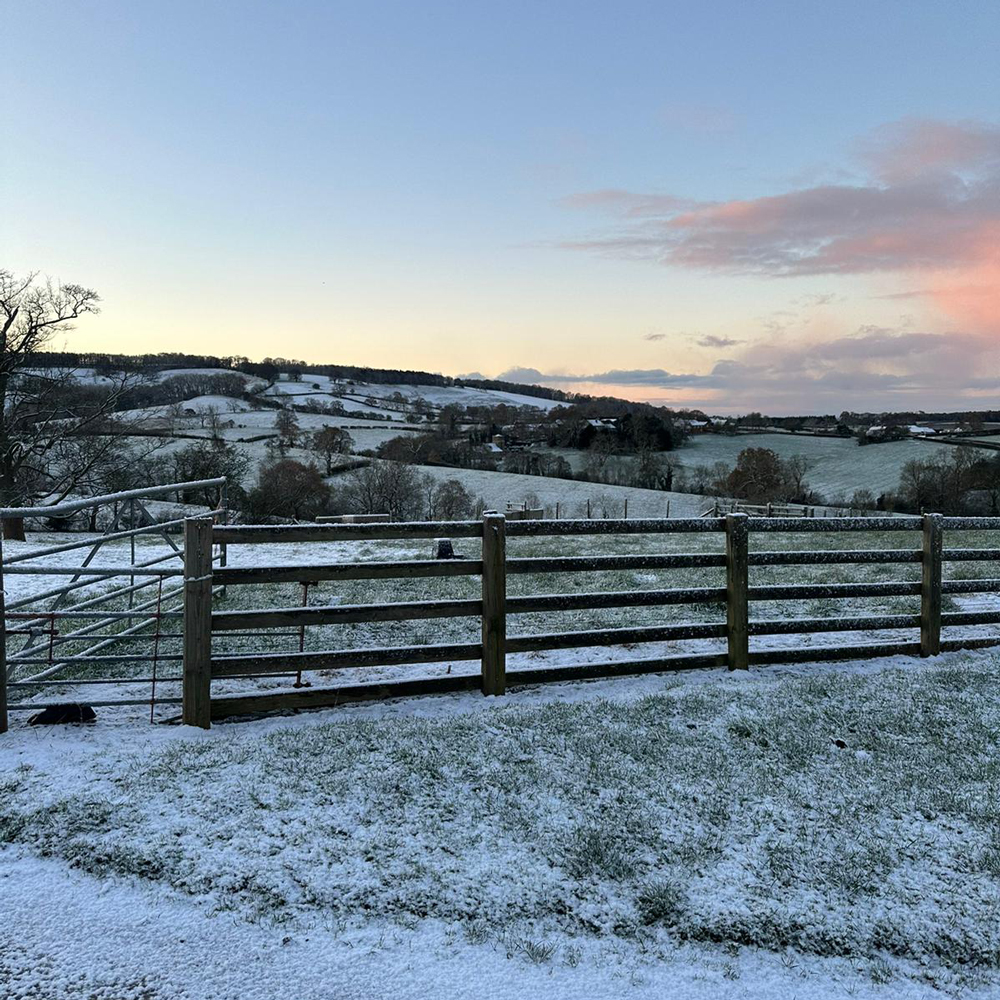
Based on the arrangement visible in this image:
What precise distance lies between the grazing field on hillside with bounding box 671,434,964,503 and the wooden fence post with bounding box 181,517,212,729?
58.1m

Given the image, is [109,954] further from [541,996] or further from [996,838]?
[996,838]

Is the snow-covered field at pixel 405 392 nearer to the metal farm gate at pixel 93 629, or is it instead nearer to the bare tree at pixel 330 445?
the bare tree at pixel 330 445

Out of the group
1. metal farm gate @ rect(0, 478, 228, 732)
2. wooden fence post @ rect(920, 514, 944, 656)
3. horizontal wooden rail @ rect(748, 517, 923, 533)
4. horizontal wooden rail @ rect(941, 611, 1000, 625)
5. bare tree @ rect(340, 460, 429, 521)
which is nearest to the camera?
metal farm gate @ rect(0, 478, 228, 732)

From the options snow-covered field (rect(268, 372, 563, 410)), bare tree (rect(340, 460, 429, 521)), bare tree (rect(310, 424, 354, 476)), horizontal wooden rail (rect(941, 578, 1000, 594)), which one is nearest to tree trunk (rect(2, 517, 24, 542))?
horizontal wooden rail (rect(941, 578, 1000, 594))

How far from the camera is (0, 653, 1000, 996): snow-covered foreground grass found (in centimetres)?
325

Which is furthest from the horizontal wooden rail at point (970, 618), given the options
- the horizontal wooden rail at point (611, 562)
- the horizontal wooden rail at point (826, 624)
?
the horizontal wooden rail at point (611, 562)

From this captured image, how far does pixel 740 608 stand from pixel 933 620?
236cm

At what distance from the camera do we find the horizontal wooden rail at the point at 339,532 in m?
5.73

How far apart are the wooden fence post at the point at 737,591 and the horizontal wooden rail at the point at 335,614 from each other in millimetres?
2450

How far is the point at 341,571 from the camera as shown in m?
5.91

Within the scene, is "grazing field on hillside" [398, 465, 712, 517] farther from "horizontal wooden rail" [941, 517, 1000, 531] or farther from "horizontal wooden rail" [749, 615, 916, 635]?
"horizontal wooden rail" [749, 615, 916, 635]

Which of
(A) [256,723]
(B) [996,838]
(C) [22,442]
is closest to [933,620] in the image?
(B) [996,838]

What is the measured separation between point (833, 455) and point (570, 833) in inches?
3005

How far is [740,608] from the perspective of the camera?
6832 mm
